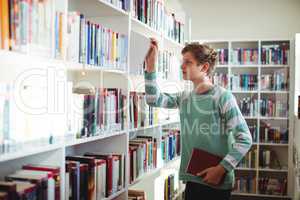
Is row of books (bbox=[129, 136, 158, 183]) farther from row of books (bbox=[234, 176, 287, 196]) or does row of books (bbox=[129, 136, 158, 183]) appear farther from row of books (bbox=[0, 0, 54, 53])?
row of books (bbox=[234, 176, 287, 196])

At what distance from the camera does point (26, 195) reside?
5.01 ft

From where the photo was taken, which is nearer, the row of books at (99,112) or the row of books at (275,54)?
the row of books at (99,112)

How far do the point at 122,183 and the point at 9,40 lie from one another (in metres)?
1.40

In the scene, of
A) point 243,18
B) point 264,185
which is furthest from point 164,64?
point 264,185

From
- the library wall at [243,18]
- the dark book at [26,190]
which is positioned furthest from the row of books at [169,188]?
the library wall at [243,18]

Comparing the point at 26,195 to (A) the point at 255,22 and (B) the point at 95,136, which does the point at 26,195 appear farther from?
(A) the point at 255,22

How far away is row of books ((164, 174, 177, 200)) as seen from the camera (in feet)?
11.8

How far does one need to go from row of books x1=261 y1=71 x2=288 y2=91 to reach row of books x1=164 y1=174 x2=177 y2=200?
7.04 feet

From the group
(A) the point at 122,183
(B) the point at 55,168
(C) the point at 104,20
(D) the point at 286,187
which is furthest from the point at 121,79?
(D) the point at 286,187

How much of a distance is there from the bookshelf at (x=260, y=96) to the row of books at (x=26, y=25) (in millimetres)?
3959

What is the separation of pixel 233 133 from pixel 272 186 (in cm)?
338

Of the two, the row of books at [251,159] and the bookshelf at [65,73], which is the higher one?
the bookshelf at [65,73]

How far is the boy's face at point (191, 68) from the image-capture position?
2266 mm

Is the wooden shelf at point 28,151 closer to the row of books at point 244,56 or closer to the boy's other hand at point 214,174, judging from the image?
the boy's other hand at point 214,174
